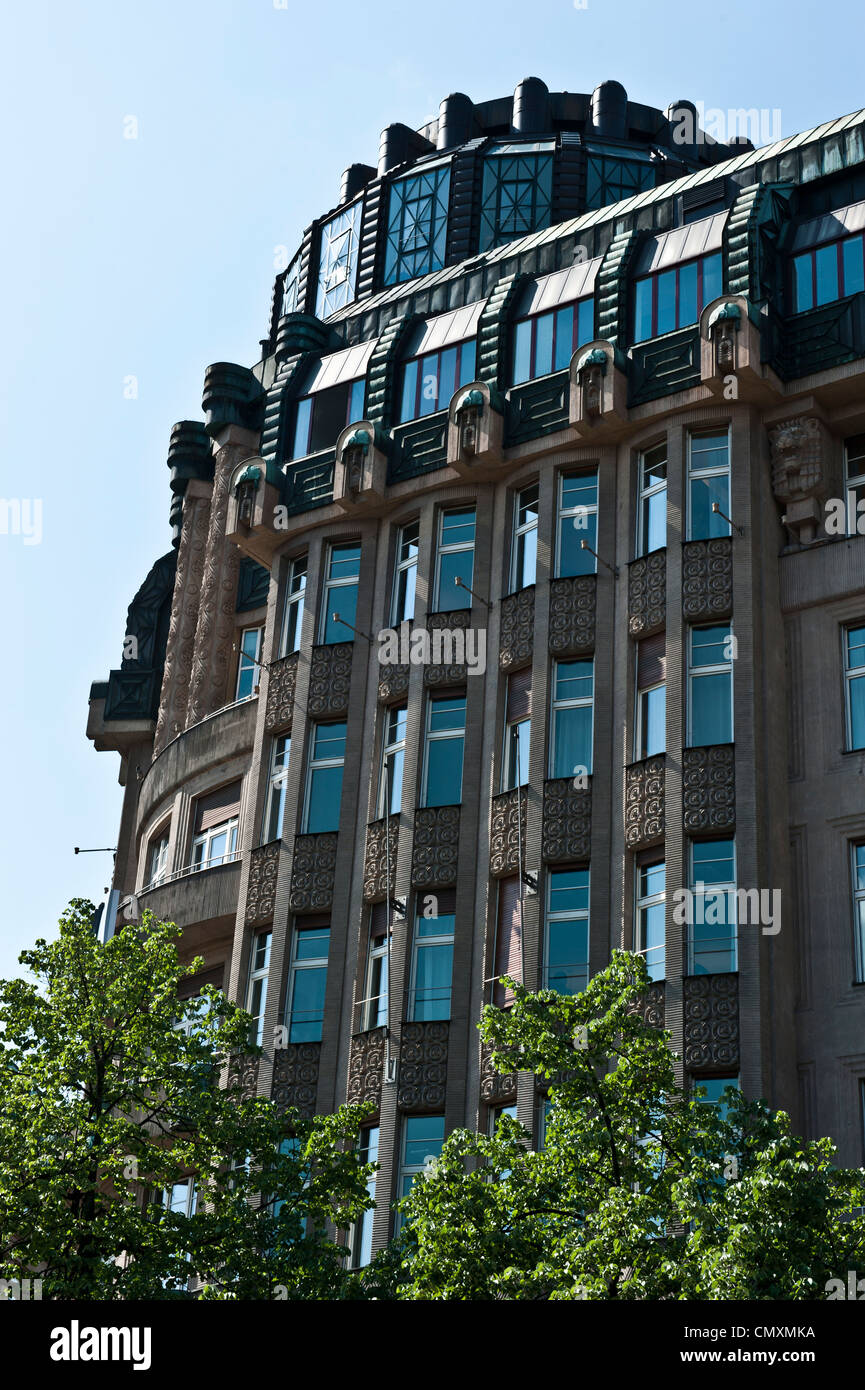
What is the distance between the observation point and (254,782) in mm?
45969

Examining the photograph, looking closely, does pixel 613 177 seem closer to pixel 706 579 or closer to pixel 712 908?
pixel 706 579

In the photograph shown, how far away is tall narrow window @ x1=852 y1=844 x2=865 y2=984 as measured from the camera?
37.1 metres

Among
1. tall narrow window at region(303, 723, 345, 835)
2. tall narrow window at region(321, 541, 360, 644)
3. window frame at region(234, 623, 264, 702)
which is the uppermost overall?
window frame at region(234, 623, 264, 702)

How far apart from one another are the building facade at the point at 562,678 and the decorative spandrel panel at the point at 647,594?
7 centimetres

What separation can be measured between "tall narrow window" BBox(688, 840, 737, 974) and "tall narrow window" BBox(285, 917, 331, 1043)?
860 centimetres

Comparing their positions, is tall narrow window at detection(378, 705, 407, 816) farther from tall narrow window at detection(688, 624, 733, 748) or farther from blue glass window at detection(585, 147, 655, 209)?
blue glass window at detection(585, 147, 655, 209)

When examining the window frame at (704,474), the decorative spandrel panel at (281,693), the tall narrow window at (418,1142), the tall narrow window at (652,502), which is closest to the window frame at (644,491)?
the tall narrow window at (652,502)

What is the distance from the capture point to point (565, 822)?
40156 millimetres

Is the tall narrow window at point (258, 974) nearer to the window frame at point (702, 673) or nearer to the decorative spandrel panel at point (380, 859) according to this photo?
the decorative spandrel panel at point (380, 859)

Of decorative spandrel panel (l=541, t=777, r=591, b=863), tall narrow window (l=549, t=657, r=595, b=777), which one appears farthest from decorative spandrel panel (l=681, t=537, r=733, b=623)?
decorative spandrel panel (l=541, t=777, r=591, b=863)

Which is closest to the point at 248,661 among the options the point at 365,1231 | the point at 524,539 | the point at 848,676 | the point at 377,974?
the point at 524,539

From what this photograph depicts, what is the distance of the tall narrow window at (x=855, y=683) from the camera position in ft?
129

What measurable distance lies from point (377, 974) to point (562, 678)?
7.08 metres
